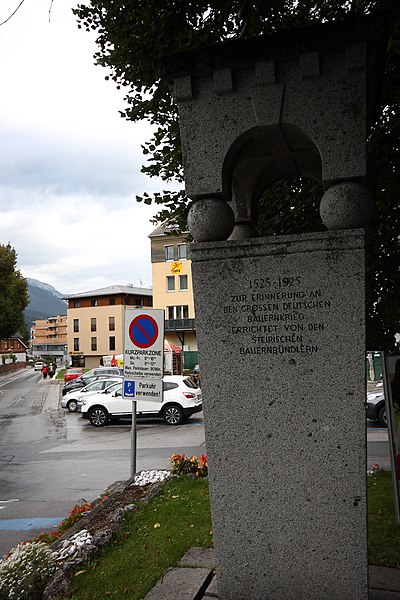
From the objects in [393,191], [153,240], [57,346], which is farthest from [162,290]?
[57,346]

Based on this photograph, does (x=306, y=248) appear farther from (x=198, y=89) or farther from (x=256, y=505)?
(x=256, y=505)

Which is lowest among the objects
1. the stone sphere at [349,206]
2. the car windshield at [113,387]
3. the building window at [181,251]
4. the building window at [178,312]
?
the car windshield at [113,387]

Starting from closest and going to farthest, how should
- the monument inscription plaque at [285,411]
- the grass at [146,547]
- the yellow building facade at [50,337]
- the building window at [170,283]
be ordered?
1. the monument inscription plaque at [285,411]
2. the grass at [146,547]
3. the building window at [170,283]
4. the yellow building facade at [50,337]

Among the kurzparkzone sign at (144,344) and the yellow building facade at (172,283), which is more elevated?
the yellow building facade at (172,283)

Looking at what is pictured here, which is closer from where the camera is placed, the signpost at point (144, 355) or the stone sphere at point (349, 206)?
the stone sphere at point (349, 206)

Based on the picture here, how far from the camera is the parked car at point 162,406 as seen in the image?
1870 centimetres

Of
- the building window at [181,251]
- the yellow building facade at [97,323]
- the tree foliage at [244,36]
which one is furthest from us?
the yellow building facade at [97,323]

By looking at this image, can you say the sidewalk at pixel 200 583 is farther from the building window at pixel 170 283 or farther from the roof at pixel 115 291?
the roof at pixel 115 291

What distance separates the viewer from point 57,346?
14938cm

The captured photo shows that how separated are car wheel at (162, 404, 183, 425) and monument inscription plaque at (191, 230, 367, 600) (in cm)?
1516

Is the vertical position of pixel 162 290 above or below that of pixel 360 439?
above

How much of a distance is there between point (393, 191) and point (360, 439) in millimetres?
3410

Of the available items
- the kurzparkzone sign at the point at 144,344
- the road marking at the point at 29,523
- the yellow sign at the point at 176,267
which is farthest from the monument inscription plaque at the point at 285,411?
the yellow sign at the point at 176,267

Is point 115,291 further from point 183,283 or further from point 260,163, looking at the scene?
point 260,163
